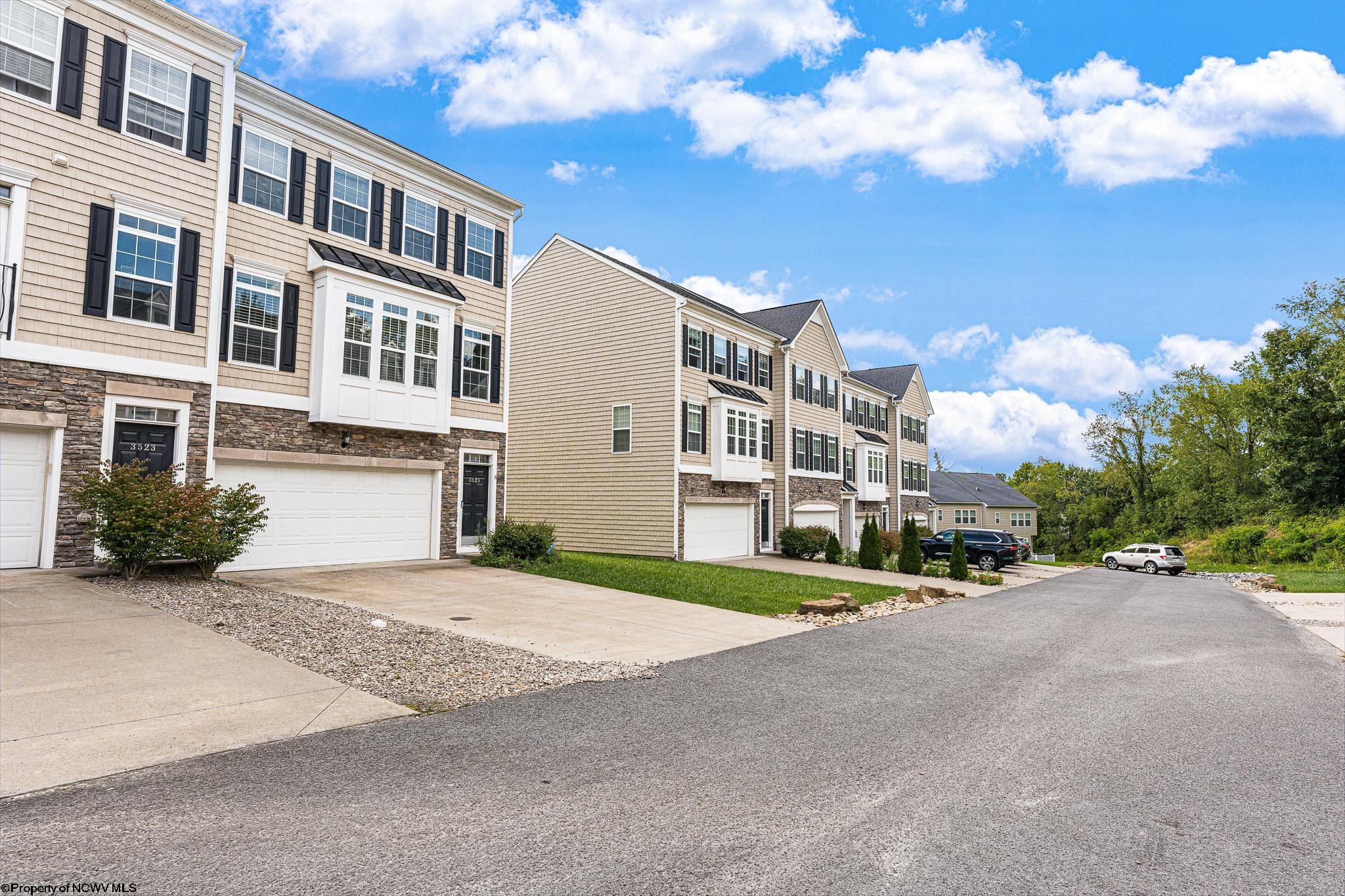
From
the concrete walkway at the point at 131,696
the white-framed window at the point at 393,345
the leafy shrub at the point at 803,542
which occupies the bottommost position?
the concrete walkway at the point at 131,696

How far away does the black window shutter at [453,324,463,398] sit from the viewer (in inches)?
725

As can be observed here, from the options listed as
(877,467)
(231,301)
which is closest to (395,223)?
(231,301)

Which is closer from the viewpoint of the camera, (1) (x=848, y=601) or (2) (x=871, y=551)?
(1) (x=848, y=601)

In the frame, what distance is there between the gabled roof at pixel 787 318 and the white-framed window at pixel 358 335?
1782 centimetres

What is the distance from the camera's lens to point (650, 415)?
24.6m

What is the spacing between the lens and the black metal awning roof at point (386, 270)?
1581 cm

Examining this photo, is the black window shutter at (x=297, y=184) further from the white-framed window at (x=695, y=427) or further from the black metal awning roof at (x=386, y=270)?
the white-framed window at (x=695, y=427)

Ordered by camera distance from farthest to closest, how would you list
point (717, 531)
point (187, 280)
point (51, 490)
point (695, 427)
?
point (717, 531) < point (695, 427) < point (187, 280) < point (51, 490)

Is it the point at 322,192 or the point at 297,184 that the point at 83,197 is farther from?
the point at 322,192

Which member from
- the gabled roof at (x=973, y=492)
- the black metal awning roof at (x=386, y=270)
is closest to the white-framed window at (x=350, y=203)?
the black metal awning roof at (x=386, y=270)

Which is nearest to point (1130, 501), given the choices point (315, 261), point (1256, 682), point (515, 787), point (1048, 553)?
point (1048, 553)

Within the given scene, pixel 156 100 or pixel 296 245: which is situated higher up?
pixel 156 100

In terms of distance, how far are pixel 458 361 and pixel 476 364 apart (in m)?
0.63

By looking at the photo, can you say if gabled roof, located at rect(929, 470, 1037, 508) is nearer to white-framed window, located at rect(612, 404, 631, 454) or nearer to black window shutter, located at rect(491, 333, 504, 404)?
white-framed window, located at rect(612, 404, 631, 454)
